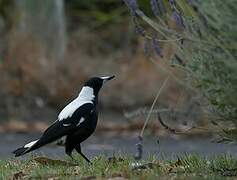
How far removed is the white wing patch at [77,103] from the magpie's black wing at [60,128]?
32 millimetres

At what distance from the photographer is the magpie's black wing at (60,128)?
781 cm

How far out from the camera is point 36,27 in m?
22.4

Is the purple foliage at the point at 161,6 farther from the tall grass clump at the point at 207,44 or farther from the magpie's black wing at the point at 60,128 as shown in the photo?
the magpie's black wing at the point at 60,128

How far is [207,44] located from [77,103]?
2.17 meters

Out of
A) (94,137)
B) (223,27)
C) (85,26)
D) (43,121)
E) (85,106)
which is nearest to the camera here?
(223,27)

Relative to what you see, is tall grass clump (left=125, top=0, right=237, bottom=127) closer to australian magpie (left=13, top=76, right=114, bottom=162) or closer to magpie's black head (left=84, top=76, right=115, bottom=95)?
australian magpie (left=13, top=76, right=114, bottom=162)

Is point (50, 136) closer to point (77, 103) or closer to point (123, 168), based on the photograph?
point (77, 103)

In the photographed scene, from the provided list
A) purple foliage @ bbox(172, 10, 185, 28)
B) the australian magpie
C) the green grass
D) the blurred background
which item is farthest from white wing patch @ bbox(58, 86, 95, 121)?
the blurred background

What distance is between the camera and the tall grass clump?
6266mm

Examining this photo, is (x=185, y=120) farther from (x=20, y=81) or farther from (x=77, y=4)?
(x=77, y=4)

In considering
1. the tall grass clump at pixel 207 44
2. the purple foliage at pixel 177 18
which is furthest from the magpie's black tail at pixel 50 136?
the purple foliage at pixel 177 18

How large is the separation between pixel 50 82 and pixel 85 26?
5.00 metres

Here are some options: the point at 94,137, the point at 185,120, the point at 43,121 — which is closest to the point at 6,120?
the point at 43,121

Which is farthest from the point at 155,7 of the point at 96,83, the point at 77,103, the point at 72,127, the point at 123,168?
the point at 96,83
